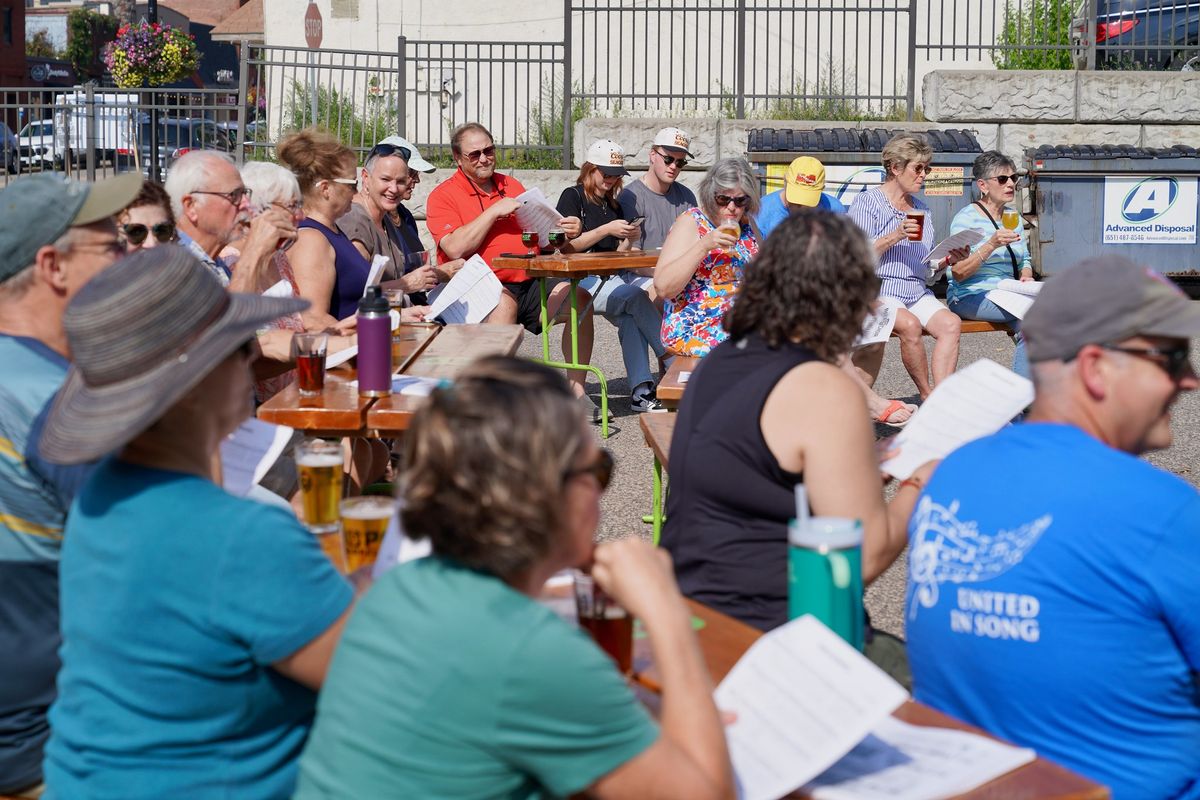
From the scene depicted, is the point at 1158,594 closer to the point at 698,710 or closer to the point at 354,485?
the point at 698,710

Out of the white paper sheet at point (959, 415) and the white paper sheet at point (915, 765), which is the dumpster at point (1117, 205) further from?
the white paper sheet at point (915, 765)

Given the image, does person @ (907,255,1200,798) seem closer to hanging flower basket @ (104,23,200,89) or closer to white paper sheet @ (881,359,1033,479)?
white paper sheet @ (881,359,1033,479)

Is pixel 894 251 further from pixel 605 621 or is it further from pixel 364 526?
pixel 605 621

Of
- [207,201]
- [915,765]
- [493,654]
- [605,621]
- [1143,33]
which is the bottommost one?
[915,765]

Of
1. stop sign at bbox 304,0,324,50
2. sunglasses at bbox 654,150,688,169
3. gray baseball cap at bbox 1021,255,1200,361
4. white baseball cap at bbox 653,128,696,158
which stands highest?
stop sign at bbox 304,0,324,50

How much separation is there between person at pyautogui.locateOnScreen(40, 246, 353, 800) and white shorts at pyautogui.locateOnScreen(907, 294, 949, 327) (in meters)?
5.94

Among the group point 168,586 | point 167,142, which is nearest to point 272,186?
point 168,586

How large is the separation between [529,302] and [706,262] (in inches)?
84.5

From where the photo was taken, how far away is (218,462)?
2.75m

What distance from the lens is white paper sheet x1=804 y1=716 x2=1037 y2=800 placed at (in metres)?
1.78

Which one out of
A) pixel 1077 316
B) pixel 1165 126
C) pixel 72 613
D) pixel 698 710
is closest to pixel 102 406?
pixel 72 613

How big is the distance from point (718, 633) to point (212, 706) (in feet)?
2.85

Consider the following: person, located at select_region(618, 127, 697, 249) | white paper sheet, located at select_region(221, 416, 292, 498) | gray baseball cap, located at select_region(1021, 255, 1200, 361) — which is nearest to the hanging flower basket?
person, located at select_region(618, 127, 697, 249)

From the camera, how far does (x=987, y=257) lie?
25.3ft
